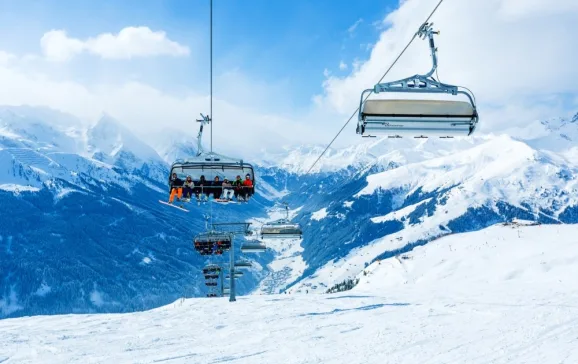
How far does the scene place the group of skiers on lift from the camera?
24.8 metres

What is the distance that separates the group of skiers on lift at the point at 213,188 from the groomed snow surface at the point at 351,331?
20.8ft

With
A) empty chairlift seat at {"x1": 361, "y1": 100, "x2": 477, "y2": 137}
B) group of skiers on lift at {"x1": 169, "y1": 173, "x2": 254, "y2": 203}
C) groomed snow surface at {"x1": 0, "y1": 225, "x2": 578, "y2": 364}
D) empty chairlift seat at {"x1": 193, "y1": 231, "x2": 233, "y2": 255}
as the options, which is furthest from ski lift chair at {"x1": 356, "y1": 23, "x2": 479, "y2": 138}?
empty chairlift seat at {"x1": 193, "y1": 231, "x2": 233, "y2": 255}

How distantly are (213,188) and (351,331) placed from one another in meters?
10.0

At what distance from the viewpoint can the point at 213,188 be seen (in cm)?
2548

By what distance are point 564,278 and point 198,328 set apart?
22846 mm

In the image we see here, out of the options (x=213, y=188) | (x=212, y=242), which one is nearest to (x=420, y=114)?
(x=213, y=188)

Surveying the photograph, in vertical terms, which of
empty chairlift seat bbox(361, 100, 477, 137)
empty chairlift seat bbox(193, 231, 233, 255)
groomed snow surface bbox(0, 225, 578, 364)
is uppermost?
empty chairlift seat bbox(193, 231, 233, 255)

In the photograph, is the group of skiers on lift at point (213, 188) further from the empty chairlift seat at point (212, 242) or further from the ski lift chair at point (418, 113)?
the empty chairlift seat at point (212, 242)

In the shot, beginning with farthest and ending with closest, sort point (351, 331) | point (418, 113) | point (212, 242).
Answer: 1. point (212, 242)
2. point (351, 331)
3. point (418, 113)

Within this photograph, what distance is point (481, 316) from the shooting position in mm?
21188

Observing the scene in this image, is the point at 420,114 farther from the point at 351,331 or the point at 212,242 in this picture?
the point at 212,242

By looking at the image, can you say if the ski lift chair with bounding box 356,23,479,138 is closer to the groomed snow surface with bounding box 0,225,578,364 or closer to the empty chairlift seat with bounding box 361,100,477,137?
the empty chairlift seat with bounding box 361,100,477,137

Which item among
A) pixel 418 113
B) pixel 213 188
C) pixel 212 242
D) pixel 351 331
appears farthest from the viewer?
pixel 212 242

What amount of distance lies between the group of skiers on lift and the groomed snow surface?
634 cm
